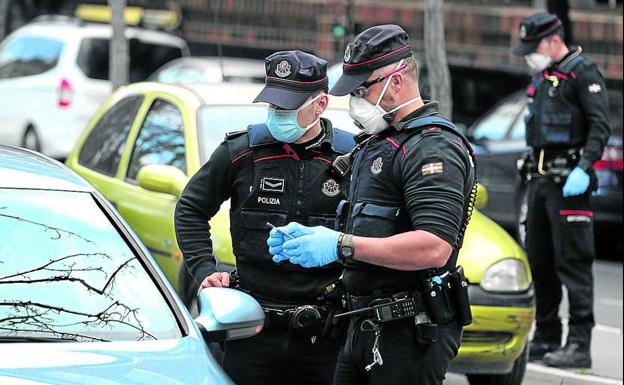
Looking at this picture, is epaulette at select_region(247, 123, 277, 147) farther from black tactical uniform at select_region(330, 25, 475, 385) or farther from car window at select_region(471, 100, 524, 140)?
car window at select_region(471, 100, 524, 140)

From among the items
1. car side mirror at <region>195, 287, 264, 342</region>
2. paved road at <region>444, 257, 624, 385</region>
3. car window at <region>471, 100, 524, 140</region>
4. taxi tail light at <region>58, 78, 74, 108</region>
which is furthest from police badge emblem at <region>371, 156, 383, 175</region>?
taxi tail light at <region>58, 78, 74, 108</region>

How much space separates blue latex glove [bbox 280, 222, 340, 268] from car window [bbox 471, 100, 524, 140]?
31.7ft

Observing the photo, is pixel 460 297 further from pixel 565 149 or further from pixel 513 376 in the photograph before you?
pixel 565 149

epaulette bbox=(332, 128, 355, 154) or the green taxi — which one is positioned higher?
epaulette bbox=(332, 128, 355, 154)

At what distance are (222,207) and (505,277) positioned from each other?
1459 millimetres

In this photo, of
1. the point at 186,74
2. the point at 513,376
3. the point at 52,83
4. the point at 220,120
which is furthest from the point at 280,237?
the point at 186,74

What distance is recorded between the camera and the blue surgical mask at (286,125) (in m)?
4.82

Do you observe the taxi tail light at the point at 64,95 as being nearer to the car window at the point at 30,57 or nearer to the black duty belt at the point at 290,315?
the car window at the point at 30,57

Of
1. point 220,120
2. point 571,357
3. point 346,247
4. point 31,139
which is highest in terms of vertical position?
point 346,247

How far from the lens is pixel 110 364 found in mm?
3809

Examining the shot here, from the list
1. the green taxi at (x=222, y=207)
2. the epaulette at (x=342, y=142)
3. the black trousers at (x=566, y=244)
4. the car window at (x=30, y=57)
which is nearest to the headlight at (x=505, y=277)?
the green taxi at (x=222, y=207)

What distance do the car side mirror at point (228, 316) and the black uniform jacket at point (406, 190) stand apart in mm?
309

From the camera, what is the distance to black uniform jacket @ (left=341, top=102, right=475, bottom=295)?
161 inches

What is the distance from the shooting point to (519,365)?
285 inches
